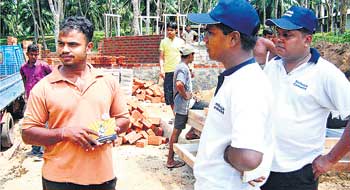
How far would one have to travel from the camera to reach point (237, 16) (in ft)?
6.04

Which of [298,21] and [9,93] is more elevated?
[298,21]

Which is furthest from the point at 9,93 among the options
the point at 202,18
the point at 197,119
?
the point at 202,18

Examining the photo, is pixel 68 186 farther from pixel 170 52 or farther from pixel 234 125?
pixel 170 52

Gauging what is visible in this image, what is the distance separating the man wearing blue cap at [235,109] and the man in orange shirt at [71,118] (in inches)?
33.5

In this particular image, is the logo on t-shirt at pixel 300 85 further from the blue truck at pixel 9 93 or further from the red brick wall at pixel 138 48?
the red brick wall at pixel 138 48

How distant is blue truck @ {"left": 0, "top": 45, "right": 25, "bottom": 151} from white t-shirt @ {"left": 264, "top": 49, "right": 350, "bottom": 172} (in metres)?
5.24

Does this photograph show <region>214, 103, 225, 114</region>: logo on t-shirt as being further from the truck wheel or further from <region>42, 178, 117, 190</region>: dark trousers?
the truck wheel

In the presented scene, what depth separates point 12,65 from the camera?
1016cm


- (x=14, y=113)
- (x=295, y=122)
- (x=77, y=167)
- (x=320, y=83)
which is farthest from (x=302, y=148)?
(x=14, y=113)

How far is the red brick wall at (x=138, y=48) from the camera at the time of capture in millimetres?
13688

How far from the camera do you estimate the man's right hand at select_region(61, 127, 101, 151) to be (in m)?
2.44

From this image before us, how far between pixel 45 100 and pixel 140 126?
5295 mm

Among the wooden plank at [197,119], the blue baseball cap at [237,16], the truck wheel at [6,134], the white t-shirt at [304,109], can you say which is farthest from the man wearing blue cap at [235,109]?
the truck wheel at [6,134]

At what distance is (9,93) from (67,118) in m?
5.65
